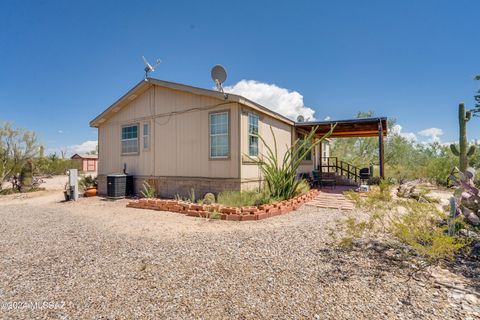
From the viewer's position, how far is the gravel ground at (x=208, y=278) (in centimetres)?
204

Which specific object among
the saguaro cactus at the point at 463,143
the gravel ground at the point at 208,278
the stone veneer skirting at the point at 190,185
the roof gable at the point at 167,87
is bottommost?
the gravel ground at the point at 208,278

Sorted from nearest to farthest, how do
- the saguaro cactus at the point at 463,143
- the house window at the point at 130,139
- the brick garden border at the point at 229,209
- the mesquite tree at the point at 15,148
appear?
1. the saguaro cactus at the point at 463,143
2. the brick garden border at the point at 229,209
3. the house window at the point at 130,139
4. the mesquite tree at the point at 15,148

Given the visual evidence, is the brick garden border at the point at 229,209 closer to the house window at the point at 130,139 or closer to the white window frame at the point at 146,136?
the white window frame at the point at 146,136

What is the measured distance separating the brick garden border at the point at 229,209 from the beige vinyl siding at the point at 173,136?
1.82m

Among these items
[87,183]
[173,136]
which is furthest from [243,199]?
[87,183]

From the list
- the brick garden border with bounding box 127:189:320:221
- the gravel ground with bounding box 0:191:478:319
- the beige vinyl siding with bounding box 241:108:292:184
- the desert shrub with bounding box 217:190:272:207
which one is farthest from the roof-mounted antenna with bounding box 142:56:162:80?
the gravel ground with bounding box 0:191:478:319

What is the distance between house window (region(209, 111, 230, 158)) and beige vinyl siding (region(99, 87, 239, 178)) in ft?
0.61

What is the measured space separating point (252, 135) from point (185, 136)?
255 cm

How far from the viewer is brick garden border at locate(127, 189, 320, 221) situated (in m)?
5.39

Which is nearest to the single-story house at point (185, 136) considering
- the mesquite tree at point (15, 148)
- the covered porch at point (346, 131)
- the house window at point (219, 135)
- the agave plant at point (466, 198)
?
the house window at point (219, 135)

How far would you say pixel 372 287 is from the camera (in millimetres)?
2369

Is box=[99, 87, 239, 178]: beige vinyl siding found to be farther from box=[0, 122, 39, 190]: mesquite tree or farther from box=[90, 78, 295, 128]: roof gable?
box=[0, 122, 39, 190]: mesquite tree

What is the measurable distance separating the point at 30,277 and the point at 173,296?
77.1 inches

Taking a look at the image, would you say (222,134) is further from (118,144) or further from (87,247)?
(118,144)
